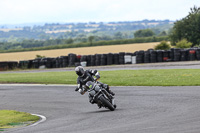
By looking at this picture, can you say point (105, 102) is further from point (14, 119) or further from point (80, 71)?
point (14, 119)

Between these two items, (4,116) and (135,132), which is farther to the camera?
(4,116)

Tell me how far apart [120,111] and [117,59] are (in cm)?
2935

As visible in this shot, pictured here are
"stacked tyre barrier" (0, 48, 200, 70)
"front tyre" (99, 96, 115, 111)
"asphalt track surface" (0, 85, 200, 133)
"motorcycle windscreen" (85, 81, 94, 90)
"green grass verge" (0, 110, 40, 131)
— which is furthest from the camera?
"stacked tyre barrier" (0, 48, 200, 70)

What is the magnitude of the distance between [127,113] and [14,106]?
274 inches

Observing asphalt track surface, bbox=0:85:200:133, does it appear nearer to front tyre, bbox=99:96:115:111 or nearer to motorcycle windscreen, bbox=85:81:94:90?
front tyre, bbox=99:96:115:111

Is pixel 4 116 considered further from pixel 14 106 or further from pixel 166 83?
pixel 166 83

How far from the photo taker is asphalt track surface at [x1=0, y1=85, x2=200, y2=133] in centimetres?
1049

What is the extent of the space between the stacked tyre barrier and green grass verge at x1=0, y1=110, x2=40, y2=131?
78.1 feet

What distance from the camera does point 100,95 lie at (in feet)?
47.4

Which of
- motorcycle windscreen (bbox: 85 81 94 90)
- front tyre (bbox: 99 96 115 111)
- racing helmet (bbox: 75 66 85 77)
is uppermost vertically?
racing helmet (bbox: 75 66 85 77)

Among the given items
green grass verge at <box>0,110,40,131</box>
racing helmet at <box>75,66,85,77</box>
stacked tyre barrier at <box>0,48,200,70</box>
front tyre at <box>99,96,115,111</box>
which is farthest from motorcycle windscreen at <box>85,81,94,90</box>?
stacked tyre barrier at <box>0,48,200,70</box>

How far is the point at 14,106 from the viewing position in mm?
18750

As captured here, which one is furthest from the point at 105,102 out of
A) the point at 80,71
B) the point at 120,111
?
the point at 80,71

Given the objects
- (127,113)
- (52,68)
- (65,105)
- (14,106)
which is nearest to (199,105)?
(127,113)
